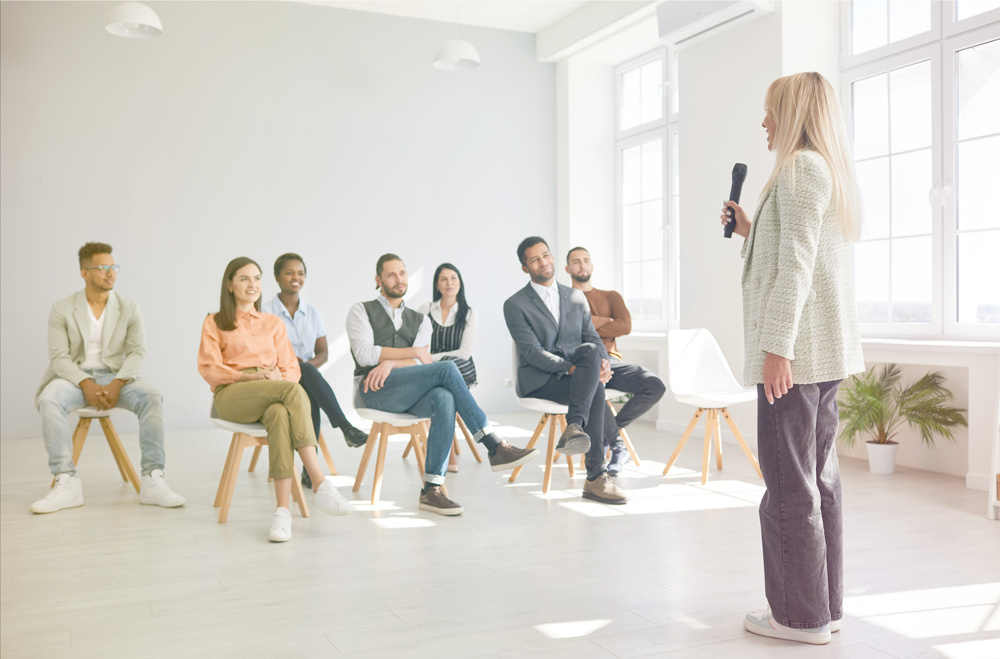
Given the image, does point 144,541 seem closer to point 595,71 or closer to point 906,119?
point 906,119

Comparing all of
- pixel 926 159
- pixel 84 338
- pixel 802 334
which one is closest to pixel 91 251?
pixel 84 338

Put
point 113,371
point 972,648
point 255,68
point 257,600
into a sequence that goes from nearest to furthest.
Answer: point 972,648 < point 257,600 < point 113,371 < point 255,68

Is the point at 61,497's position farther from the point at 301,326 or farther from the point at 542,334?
the point at 542,334

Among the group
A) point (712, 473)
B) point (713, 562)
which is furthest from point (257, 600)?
point (712, 473)

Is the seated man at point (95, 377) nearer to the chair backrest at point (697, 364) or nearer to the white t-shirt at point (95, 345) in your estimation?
the white t-shirt at point (95, 345)

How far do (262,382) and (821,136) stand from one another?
244 cm

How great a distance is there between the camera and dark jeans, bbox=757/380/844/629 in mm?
2059

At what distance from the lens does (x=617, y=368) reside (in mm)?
4402

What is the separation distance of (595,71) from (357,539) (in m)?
5.76

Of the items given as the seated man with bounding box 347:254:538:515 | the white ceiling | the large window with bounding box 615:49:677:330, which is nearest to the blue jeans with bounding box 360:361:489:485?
the seated man with bounding box 347:254:538:515

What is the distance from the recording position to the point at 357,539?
10.5 feet

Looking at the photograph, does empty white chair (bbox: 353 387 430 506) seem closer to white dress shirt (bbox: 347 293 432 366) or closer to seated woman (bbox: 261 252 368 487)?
white dress shirt (bbox: 347 293 432 366)

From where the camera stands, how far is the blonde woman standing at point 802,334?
2014mm

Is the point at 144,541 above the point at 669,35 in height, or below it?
below
